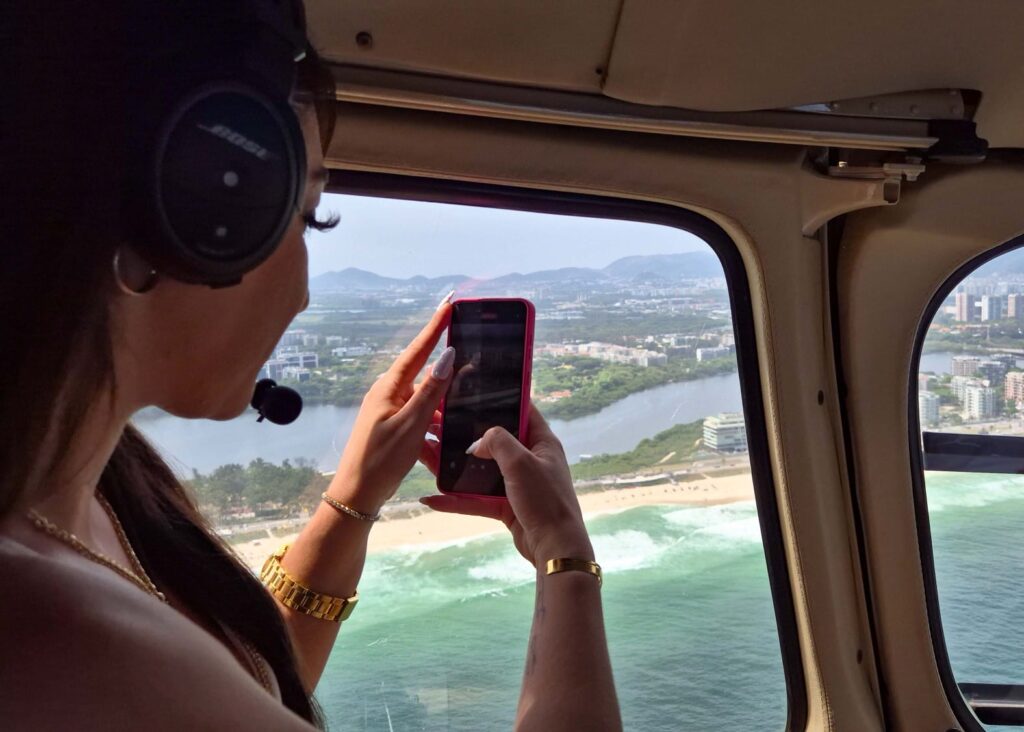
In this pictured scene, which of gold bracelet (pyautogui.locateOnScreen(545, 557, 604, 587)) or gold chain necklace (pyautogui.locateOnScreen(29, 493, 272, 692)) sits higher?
gold chain necklace (pyautogui.locateOnScreen(29, 493, 272, 692))

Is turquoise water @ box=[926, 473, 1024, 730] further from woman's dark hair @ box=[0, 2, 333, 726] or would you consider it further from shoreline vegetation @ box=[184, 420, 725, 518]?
woman's dark hair @ box=[0, 2, 333, 726]

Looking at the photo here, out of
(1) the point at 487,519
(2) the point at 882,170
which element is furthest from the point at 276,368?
(2) the point at 882,170

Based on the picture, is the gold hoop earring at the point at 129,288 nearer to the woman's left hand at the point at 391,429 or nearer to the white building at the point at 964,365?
the woman's left hand at the point at 391,429

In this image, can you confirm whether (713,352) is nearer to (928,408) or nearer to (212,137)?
(928,408)

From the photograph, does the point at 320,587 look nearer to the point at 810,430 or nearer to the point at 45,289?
the point at 45,289

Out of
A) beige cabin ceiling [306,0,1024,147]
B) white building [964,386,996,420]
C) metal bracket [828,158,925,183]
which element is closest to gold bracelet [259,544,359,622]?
beige cabin ceiling [306,0,1024,147]

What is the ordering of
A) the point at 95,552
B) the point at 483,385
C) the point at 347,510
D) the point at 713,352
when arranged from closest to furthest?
the point at 95,552, the point at 347,510, the point at 483,385, the point at 713,352

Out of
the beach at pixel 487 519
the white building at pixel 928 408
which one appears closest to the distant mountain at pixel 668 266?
the beach at pixel 487 519
